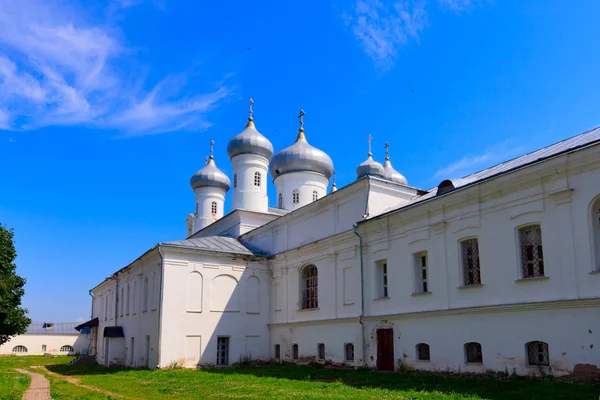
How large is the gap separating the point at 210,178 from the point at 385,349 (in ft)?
77.9

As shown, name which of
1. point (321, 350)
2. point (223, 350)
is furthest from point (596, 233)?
point (223, 350)

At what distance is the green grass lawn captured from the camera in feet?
42.1

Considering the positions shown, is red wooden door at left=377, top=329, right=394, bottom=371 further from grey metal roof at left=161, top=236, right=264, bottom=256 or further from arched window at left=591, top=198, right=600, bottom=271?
grey metal roof at left=161, top=236, right=264, bottom=256

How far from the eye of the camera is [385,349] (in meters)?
20.2

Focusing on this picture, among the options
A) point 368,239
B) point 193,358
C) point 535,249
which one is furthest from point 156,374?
point 535,249

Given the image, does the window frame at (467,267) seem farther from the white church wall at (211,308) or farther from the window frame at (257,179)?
the window frame at (257,179)

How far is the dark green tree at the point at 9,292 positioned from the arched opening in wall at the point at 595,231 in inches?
989

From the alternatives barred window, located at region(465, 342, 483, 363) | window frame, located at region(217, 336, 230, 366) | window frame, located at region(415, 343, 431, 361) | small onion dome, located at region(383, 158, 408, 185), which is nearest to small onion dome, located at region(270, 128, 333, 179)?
small onion dome, located at region(383, 158, 408, 185)

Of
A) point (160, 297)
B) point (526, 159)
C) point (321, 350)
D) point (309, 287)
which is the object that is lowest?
point (321, 350)

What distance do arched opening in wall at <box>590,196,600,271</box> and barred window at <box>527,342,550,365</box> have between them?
106 inches

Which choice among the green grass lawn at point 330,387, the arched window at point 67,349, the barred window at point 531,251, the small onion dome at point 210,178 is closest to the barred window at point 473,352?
the green grass lawn at point 330,387

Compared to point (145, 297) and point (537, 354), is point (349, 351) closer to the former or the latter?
point (537, 354)

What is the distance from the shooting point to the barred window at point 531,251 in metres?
15.4

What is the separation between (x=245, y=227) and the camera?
105 feet
